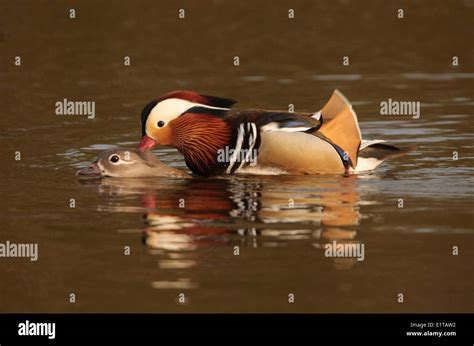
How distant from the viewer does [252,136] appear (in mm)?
13008

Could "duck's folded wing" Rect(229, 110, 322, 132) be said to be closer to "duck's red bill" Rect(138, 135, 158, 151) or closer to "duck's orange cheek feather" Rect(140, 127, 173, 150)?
"duck's orange cheek feather" Rect(140, 127, 173, 150)

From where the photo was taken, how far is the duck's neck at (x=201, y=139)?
13.2 m

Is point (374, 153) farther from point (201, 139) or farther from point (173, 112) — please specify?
point (173, 112)

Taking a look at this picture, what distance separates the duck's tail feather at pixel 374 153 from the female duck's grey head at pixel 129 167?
1.88 metres

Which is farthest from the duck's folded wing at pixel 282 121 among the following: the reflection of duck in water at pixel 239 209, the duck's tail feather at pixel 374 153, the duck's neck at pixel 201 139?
the duck's tail feather at pixel 374 153

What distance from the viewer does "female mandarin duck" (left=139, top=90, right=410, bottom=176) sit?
42.7ft

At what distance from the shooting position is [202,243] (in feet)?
34.9

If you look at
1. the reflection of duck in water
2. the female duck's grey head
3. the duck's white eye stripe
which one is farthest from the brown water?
the duck's white eye stripe

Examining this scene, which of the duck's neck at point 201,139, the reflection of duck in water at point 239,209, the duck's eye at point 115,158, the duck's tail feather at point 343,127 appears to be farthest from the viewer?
the duck's eye at point 115,158

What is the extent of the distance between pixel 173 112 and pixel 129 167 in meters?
0.84

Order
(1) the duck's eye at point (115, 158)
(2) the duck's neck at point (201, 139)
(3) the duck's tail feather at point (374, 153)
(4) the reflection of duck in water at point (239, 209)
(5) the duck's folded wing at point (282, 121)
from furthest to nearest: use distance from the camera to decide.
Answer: (1) the duck's eye at point (115, 158) → (3) the duck's tail feather at point (374, 153) → (2) the duck's neck at point (201, 139) → (5) the duck's folded wing at point (282, 121) → (4) the reflection of duck in water at point (239, 209)

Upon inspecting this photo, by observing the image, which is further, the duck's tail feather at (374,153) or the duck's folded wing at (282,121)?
the duck's tail feather at (374,153)

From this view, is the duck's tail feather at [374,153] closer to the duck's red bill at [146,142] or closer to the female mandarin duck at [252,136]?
the female mandarin duck at [252,136]

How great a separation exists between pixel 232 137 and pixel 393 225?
2587mm
